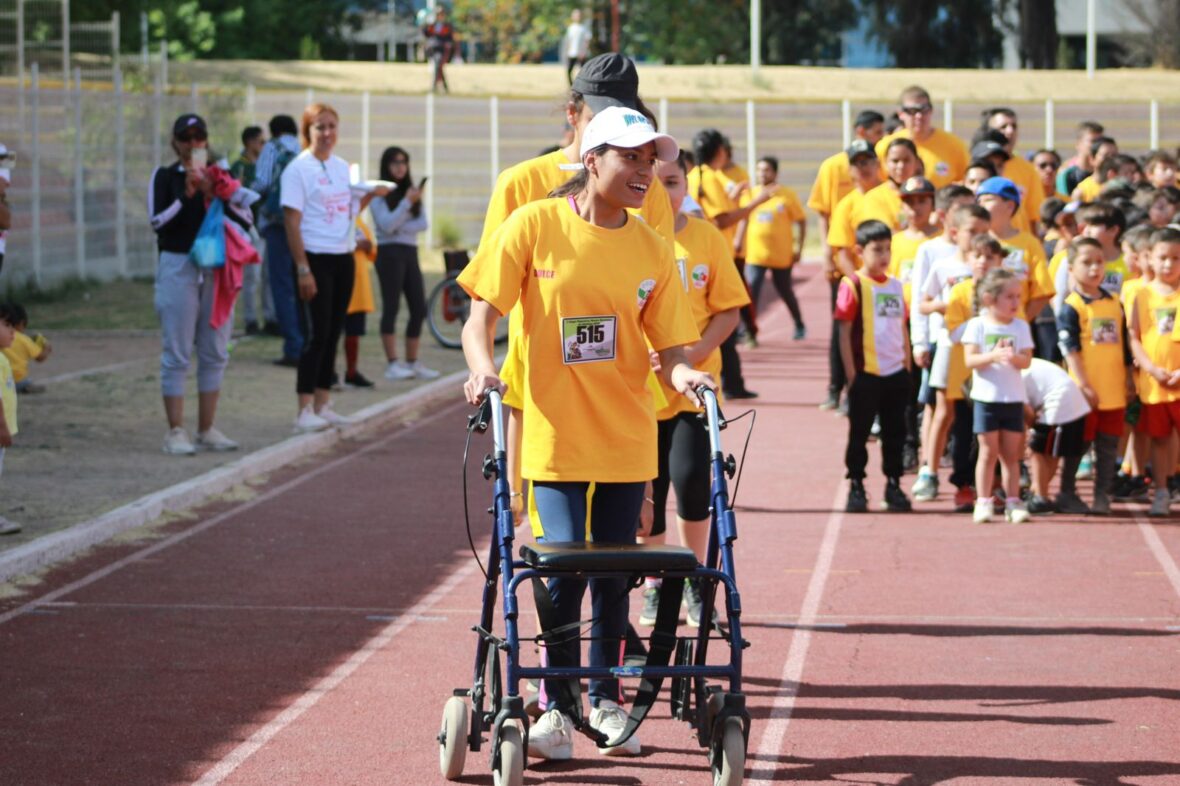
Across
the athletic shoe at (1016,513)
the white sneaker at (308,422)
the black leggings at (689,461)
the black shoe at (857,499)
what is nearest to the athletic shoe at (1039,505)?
the athletic shoe at (1016,513)

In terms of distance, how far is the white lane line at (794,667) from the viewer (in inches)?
233

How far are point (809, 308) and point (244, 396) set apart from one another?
41.7 feet

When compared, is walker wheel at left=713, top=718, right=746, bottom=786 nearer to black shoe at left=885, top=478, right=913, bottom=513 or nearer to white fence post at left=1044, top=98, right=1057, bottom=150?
black shoe at left=885, top=478, right=913, bottom=513

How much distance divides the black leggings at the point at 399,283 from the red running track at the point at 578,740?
16.5 feet

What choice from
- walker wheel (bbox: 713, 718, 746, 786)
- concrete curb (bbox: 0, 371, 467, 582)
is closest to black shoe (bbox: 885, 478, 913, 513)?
concrete curb (bbox: 0, 371, 467, 582)

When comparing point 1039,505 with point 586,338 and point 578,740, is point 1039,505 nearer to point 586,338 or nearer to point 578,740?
point 578,740

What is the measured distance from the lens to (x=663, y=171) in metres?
7.60

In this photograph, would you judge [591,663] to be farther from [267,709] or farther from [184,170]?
[184,170]

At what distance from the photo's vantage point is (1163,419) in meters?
10.7

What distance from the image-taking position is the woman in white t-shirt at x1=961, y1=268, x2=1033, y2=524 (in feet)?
33.6

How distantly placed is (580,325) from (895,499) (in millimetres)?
5489

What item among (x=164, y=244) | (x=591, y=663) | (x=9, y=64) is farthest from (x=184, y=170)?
(x=9, y=64)

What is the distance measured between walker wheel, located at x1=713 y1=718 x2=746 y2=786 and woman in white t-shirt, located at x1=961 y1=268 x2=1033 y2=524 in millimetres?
5506

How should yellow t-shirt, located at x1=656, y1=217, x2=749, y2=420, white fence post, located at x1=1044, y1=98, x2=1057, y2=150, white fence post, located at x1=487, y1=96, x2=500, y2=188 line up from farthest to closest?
white fence post, located at x1=1044, y1=98, x2=1057, y2=150 < white fence post, located at x1=487, y1=96, x2=500, y2=188 < yellow t-shirt, located at x1=656, y1=217, x2=749, y2=420
